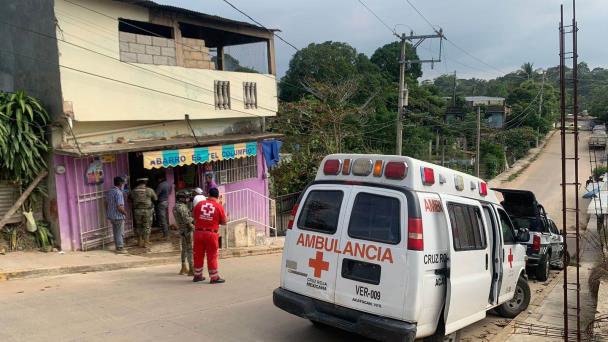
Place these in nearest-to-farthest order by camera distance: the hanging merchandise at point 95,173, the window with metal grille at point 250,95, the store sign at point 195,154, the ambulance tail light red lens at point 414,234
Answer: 1. the ambulance tail light red lens at point 414,234
2. the hanging merchandise at point 95,173
3. the store sign at point 195,154
4. the window with metal grille at point 250,95

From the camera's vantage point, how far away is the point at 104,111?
11.2 meters

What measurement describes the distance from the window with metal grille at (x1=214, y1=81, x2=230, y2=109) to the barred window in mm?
1748

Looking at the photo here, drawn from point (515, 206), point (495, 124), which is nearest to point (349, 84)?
point (515, 206)

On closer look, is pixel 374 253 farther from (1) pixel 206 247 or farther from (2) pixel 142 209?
(2) pixel 142 209

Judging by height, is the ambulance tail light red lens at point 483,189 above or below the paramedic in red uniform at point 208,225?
above

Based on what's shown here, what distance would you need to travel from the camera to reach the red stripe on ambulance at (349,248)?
498 centimetres

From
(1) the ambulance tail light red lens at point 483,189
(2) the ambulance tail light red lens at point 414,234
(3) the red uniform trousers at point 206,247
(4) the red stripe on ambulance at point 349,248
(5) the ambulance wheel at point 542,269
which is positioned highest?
(1) the ambulance tail light red lens at point 483,189

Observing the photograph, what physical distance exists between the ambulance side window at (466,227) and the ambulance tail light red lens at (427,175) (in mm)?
401

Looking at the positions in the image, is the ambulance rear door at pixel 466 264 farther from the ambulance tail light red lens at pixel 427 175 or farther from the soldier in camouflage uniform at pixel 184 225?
the soldier in camouflage uniform at pixel 184 225

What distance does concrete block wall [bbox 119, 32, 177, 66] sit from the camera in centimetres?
1212

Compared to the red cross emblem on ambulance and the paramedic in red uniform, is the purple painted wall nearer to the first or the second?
the paramedic in red uniform

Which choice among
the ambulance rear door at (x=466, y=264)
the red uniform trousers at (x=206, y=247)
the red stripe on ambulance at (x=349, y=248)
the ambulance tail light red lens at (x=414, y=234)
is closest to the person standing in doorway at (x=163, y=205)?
the red uniform trousers at (x=206, y=247)

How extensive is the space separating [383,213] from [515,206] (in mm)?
8260

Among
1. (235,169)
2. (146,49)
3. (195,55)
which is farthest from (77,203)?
(235,169)
